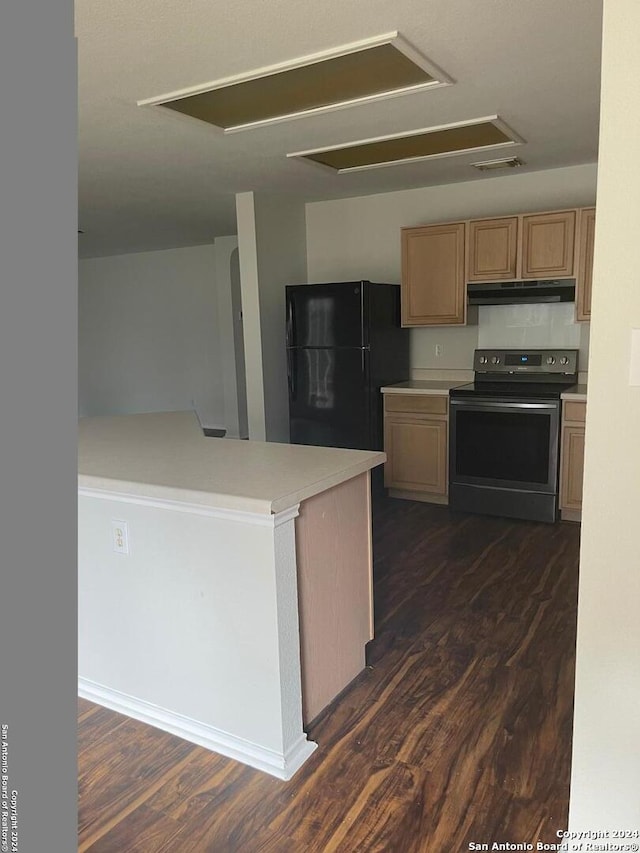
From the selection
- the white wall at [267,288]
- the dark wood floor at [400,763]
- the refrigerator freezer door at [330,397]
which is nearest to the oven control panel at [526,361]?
the refrigerator freezer door at [330,397]

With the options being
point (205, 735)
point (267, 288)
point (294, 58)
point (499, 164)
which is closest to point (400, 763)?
point (205, 735)

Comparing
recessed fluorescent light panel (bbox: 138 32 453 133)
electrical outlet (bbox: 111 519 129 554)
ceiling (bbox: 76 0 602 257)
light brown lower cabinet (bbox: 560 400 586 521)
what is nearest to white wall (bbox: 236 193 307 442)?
ceiling (bbox: 76 0 602 257)

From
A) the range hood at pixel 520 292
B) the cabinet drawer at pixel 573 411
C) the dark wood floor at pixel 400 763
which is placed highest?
the range hood at pixel 520 292

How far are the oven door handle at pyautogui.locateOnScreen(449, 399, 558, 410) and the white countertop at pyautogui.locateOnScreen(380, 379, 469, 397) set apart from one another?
151 mm

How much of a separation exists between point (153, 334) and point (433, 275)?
4.68 m

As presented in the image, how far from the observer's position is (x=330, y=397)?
4.79 m

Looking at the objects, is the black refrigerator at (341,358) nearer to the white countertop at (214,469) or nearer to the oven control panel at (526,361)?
the oven control panel at (526,361)

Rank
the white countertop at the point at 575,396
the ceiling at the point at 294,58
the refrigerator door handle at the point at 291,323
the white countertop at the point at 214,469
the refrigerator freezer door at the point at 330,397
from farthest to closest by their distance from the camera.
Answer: the refrigerator door handle at the point at 291,323, the refrigerator freezer door at the point at 330,397, the white countertop at the point at 575,396, the ceiling at the point at 294,58, the white countertop at the point at 214,469

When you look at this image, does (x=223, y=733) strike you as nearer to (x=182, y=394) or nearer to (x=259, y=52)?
(x=259, y=52)

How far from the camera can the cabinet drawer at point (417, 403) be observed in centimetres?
450

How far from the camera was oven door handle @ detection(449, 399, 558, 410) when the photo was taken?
4.01 metres

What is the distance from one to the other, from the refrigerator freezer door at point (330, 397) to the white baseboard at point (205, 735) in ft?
8.86

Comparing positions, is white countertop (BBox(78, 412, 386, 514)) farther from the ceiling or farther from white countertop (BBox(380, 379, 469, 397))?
white countertop (BBox(380, 379, 469, 397))

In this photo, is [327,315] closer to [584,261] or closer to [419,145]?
[419,145]
